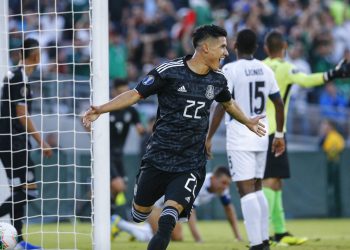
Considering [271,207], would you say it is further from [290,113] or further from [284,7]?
[284,7]

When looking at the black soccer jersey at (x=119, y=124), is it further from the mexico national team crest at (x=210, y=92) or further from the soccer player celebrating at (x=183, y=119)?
the mexico national team crest at (x=210, y=92)

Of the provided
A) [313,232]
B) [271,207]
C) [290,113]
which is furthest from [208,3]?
[271,207]

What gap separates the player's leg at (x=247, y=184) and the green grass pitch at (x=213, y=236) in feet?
2.76

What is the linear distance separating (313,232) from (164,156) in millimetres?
8003

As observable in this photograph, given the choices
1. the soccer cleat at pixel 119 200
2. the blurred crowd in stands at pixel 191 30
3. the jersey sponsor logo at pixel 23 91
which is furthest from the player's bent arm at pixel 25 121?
the blurred crowd in stands at pixel 191 30

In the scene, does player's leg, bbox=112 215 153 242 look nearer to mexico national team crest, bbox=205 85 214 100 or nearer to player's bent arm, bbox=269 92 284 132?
player's bent arm, bbox=269 92 284 132

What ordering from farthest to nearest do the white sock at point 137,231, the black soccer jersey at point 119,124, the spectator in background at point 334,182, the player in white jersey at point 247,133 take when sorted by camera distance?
the spectator in background at point 334,182 → the black soccer jersey at point 119,124 → the white sock at point 137,231 → the player in white jersey at point 247,133

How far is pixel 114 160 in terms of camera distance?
14.9m

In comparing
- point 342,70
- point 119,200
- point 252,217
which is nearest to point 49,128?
point 119,200

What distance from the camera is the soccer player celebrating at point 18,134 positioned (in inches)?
422

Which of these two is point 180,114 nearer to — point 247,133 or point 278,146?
point 247,133

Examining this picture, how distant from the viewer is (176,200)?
834 cm

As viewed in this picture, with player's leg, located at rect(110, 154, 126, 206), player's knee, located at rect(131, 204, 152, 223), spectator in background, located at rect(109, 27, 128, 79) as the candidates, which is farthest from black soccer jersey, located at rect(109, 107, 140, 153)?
player's knee, located at rect(131, 204, 152, 223)

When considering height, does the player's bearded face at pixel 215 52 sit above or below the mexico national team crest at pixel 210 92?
above
